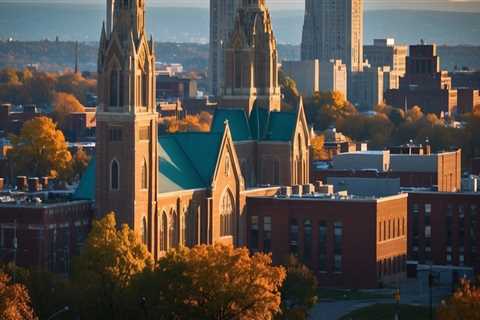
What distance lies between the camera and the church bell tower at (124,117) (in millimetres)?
120375

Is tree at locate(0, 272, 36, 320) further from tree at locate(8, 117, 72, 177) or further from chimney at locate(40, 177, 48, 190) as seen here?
tree at locate(8, 117, 72, 177)

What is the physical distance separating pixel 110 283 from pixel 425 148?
67.5 meters

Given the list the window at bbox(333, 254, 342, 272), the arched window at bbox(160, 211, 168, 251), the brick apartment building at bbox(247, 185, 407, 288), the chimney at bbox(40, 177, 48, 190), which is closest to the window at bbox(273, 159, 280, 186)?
the brick apartment building at bbox(247, 185, 407, 288)

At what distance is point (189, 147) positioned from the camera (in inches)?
5103

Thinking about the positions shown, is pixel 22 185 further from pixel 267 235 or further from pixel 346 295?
pixel 346 295

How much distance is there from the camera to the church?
121 metres

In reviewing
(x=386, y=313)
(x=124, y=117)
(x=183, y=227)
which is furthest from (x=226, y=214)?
(x=386, y=313)

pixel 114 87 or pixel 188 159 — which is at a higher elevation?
pixel 114 87

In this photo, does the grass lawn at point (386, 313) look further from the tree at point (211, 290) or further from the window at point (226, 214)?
the tree at point (211, 290)

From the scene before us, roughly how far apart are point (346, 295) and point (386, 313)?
8737 mm

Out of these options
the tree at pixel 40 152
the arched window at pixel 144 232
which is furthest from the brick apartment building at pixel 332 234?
the tree at pixel 40 152

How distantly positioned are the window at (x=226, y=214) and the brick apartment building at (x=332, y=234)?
6.51ft

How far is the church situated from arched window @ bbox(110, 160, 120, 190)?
53 millimetres

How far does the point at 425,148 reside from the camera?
173 metres
